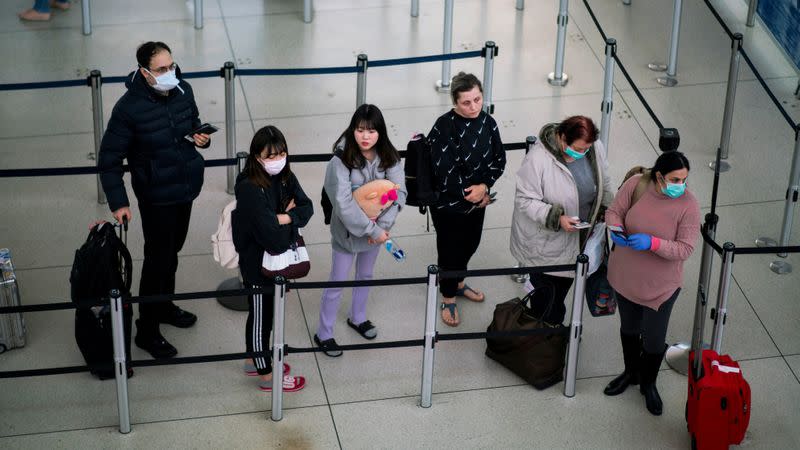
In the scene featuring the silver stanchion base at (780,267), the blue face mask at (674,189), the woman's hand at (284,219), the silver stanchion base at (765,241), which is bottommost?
the silver stanchion base at (780,267)

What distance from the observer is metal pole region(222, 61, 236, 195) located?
29.3 ft

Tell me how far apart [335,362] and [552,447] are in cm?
139

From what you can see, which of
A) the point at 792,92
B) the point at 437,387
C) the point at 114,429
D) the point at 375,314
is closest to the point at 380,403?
the point at 437,387

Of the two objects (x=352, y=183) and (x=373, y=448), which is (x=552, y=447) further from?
(x=352, y=183)

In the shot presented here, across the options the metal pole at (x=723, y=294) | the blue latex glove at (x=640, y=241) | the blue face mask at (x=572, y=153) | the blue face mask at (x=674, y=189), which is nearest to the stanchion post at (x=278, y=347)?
the blue face mask at (x=572, y=153)

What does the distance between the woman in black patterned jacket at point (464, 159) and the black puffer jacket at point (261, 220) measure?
2.84 feet

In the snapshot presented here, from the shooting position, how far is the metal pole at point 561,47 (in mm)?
10656

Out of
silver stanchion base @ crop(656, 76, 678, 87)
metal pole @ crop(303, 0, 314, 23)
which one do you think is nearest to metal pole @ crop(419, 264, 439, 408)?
silver stanchion base @ crop(656, 76, 678, 87)

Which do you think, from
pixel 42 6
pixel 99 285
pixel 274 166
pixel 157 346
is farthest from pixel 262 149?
pixel 42 6

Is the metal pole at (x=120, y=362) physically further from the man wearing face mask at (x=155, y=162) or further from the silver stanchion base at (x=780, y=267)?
the silver stanchion base at (x=780, y=267)

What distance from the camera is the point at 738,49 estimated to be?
927cm

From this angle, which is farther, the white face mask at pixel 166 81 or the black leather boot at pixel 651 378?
the black leather boot at pixel 651 378

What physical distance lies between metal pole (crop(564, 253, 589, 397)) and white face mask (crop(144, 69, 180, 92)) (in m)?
2.37

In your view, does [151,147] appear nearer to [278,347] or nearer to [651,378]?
[278,347]
